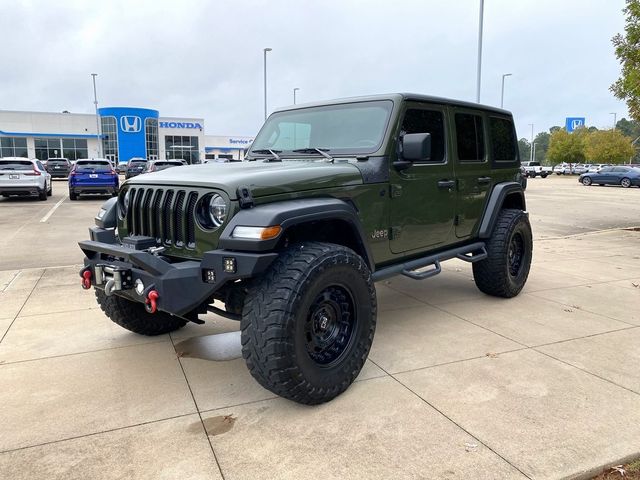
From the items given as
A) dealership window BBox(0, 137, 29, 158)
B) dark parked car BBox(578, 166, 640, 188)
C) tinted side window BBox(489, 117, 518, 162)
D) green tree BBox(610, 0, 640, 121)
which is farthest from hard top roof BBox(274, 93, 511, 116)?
dealership window BBox(0, 137, 29, 158)

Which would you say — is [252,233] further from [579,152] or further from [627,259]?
[579,152]

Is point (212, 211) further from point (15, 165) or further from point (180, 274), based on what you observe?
point (15, 165)

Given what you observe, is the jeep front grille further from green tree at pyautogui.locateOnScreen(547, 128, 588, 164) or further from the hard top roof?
green tree at pyautogui.locateOnScreen(547, 128, 588, 164)

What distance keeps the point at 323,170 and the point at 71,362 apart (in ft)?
7.99

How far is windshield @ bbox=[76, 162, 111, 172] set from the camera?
1827 centimetres

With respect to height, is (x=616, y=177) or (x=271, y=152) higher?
(x=271, y=152)

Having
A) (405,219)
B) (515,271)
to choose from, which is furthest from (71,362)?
(515,271)

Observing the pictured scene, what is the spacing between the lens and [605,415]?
3.12 meters

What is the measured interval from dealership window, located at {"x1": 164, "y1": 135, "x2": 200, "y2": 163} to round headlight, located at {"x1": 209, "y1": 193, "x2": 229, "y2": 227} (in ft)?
212

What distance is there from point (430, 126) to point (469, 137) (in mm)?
768

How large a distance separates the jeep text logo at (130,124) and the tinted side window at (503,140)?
6146 cm

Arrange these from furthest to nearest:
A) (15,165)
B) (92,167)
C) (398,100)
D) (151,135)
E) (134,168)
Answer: (151,135)
(134,168)
(92,167)
(15,165)
(398,100)

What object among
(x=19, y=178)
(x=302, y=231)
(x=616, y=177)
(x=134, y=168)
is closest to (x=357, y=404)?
(x=302, y=231)

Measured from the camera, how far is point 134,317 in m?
4.29
